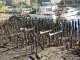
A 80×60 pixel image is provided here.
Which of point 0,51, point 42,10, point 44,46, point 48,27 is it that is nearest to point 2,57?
point 0,51

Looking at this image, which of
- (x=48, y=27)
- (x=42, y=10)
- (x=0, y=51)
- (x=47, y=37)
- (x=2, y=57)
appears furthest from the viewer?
(x=42, y=10)

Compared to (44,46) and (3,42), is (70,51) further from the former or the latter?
(3,42)

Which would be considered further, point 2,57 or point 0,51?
point 0,51

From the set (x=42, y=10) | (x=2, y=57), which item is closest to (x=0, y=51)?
(x=2, y=57)

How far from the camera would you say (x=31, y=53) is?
612 inches

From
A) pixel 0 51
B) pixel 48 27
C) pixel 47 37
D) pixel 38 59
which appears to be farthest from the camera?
pixel 48 27

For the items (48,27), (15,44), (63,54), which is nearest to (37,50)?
(63,54)

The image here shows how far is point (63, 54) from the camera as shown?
15.3m

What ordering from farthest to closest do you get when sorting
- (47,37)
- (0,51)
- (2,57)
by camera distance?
(47,37), (0,51), (2,57)

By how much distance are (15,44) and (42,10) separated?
690 inches

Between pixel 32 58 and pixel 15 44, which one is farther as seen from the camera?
pixel 15 44

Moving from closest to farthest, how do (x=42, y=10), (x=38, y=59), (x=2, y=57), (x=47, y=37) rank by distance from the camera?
1. (x=38, y=59)
2. (x=2, y=57)
3. (x=47, y=37)
4. (x=42, y=10)

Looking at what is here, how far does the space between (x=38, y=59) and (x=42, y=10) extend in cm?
2181

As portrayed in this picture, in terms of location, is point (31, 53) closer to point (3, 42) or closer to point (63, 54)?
point (63, 54)
